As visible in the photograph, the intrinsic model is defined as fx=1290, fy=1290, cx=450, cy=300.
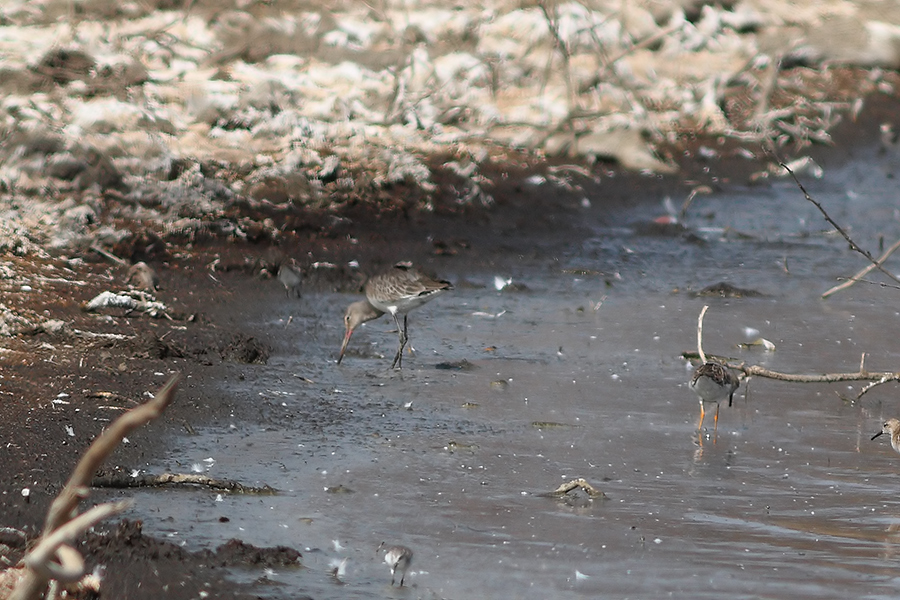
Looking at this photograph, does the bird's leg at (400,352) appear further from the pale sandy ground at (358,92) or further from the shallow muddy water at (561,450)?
the pale sandy ground at (358,92)

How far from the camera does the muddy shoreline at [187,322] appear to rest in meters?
4.72

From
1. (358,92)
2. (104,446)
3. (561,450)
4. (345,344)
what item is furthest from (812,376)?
(358,92)

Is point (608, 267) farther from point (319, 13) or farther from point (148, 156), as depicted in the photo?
point (319, 13)

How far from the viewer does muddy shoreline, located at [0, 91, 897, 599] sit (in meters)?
4.72

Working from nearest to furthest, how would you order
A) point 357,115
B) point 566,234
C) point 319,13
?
1. point 566,234
2. point 357,115
3. point 319,13

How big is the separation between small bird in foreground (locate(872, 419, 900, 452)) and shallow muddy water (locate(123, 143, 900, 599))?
0.24 ft

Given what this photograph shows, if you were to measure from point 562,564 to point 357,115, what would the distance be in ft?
32.6

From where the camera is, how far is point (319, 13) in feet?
55.4

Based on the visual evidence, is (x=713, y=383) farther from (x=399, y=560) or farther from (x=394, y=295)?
(x=399, y=560)

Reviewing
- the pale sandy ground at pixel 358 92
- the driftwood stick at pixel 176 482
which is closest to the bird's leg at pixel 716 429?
the driftwood stick at pixel 176 482

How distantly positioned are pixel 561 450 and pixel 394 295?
256 centimetres

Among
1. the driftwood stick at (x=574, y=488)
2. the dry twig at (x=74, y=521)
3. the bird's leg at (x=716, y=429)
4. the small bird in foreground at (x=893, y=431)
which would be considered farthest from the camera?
the bird's leg at (x=716, y=429)

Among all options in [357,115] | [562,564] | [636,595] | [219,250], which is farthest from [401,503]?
[357,115]

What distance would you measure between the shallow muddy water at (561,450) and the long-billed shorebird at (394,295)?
0.20 m
